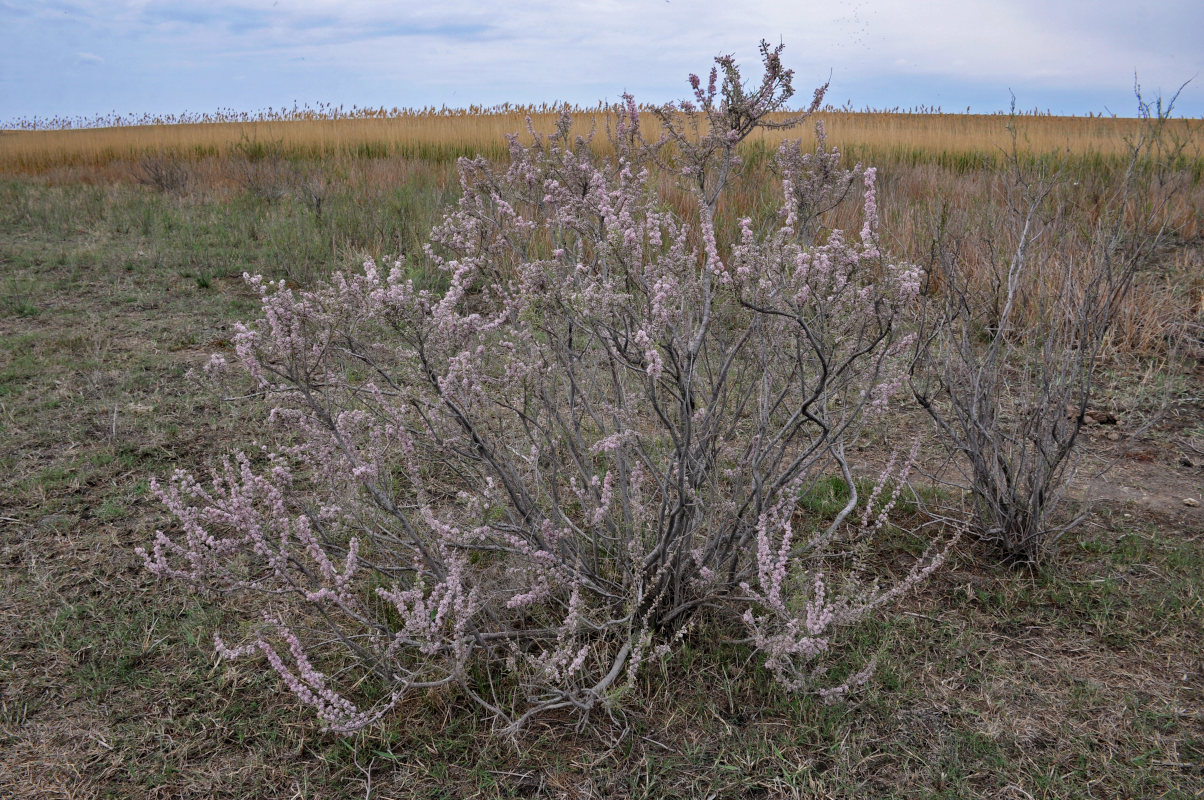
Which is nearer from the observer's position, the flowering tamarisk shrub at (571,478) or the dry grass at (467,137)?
the flowering tamarisk shrub at (571,478)

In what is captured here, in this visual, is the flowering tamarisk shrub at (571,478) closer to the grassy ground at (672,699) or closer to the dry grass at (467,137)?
the grassy ground at (672,699)

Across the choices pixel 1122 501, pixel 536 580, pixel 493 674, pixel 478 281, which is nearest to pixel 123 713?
pixel 493 674

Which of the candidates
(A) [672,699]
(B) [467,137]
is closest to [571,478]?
(A) [672,699]

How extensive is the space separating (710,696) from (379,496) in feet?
4.03

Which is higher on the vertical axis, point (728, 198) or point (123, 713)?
point (728, 198)

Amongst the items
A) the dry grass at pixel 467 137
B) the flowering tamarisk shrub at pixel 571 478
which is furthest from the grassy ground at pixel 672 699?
the dry grass at pixel 467 137

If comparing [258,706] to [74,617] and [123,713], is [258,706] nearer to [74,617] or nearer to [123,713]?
[123,713]

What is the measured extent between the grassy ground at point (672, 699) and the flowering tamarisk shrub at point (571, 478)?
15 centimetres

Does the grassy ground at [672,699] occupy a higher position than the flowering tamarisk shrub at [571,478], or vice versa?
the flowering tamarisk shrub at [571,478]

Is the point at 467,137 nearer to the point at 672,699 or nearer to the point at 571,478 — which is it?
the point at 571,478

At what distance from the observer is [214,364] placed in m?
2.16

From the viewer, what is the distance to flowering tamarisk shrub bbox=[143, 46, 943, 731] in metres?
2.13

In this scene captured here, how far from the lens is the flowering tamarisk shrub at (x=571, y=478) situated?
6.98ft

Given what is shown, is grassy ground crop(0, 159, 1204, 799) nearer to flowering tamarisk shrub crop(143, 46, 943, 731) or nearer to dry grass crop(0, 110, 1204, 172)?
flowering tamarisk shrub crop(143, 46, 943, 731)
